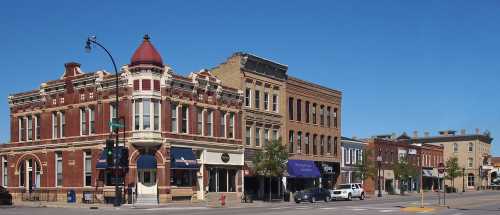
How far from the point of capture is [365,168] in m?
76.7

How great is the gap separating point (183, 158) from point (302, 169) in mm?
18797

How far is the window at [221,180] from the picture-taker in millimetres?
54875

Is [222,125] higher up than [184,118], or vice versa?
[184,118]

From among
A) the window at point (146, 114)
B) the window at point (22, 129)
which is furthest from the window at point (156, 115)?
the window at point (22, 129)

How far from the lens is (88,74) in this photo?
172 feet

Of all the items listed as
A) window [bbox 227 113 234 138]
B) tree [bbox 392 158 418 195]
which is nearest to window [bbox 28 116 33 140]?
window [bbox 227 113 234 138]

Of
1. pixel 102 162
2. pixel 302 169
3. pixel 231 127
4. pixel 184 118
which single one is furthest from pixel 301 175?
pixel 102 162

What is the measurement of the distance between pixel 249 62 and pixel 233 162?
9.16 metres

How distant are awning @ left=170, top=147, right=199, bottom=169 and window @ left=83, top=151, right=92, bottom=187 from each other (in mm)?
7207

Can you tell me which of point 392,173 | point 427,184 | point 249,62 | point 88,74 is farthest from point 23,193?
point 427,184

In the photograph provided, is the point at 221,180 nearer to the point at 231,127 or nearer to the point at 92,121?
the point at 231,127

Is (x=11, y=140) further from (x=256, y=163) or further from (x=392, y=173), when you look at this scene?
(x=392, y=173)

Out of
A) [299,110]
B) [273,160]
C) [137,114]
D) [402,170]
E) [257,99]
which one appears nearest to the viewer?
[137,114]

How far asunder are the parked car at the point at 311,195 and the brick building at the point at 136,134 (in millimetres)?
5440
